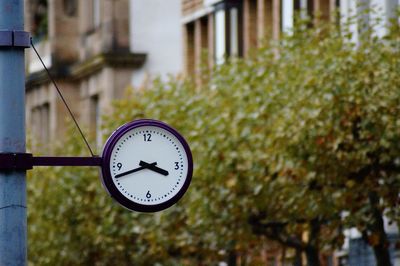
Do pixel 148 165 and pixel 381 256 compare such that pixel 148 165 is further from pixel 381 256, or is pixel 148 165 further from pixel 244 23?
pixel 244 23

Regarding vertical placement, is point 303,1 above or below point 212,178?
above

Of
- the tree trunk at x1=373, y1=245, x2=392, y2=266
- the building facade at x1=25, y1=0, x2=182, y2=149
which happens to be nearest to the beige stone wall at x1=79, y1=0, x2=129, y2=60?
the building facade at x1=25, y1=0, x2=182, y2=149

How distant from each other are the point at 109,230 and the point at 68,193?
2895 millimetres

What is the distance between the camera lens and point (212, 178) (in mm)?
30453

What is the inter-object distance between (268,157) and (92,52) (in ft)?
110

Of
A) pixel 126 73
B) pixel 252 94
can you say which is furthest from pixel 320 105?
pixel 126 73

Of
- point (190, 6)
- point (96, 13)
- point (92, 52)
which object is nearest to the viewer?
point (190, 6)

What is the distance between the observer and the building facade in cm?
5772

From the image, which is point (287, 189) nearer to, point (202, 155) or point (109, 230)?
point (202, 155)

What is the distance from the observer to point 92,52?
200 ft

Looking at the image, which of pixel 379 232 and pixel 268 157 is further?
pixel 268 157

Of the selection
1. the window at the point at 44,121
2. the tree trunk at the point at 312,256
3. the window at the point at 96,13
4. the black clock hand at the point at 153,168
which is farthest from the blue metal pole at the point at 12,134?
the window at the point at 44,121

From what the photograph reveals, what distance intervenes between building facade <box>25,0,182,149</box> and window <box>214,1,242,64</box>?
17.2 ft

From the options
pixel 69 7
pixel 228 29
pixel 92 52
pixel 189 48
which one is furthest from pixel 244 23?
pixel 69 7
